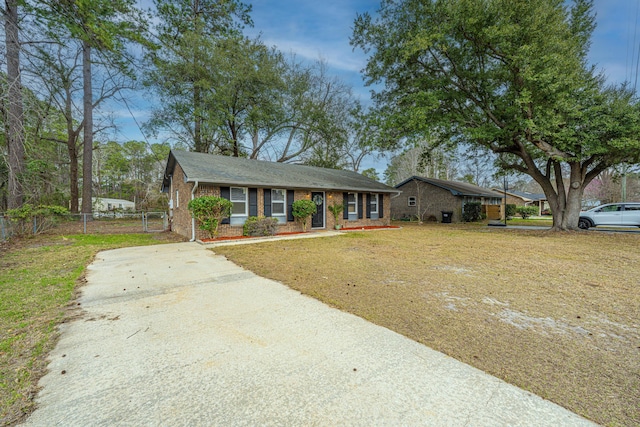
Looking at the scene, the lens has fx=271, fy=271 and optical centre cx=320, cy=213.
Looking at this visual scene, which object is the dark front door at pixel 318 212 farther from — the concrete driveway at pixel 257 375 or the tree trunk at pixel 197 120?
the tree trunk at pixel 197 120

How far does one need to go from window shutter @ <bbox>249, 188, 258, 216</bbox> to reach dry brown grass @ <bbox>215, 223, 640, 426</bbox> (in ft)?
12.0

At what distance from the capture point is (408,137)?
13641mm

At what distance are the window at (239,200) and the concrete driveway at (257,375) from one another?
7468 millimetres

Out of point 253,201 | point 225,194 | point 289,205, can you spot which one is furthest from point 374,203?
point 225,194

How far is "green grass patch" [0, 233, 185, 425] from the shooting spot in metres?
2.07

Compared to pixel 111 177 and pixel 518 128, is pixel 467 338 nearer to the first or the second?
pixel 518 128

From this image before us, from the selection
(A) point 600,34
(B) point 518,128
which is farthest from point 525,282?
(A) point 600,34

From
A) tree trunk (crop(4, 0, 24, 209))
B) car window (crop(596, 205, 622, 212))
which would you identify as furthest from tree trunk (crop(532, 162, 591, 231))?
tree trunk (crop(4, 0, 24, 209))

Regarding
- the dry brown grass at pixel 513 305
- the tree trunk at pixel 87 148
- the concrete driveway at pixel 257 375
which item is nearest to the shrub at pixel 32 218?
the tree trunk at pixel 87 148

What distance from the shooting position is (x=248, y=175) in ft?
39.0

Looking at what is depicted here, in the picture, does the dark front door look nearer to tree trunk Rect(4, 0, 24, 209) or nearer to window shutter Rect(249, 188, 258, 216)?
window shutter Rect(249, 188, 258, 216)

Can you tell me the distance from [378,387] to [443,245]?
321 inches

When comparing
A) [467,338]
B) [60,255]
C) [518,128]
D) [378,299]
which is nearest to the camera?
[467,338]

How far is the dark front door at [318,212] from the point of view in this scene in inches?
537
